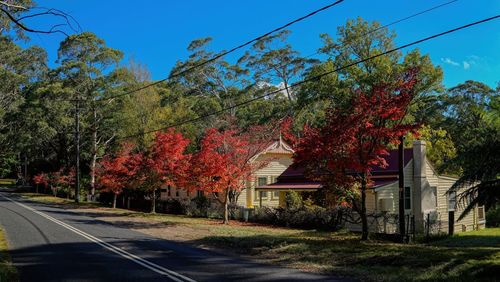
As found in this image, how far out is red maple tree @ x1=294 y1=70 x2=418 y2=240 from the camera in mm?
16391

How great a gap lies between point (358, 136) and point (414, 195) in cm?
1072

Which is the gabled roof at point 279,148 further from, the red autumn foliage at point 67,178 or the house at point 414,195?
the red autumn foliage at point 67,178

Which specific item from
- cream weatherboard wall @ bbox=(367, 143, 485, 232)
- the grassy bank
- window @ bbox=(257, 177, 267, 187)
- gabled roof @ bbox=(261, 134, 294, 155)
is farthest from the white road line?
gabled roof @ bbox=(261, 134, 294, 155)

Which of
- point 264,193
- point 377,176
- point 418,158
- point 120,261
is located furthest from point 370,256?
point 264,193

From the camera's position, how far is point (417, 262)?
12.0 meters

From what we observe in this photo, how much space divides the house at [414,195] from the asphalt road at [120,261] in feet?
36.8

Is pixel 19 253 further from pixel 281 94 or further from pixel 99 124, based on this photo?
pixel 281 94

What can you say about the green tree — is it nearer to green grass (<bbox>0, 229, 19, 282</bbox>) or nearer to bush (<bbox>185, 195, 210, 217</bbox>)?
bush (<bbox>185, 195, 210, 217</bbox>)

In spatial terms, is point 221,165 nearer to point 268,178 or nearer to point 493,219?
point 268,178

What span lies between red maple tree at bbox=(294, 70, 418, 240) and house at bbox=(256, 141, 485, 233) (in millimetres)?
6072

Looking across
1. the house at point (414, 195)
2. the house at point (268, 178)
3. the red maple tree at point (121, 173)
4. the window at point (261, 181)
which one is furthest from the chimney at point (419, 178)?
the red maple tree at point (121, 173)

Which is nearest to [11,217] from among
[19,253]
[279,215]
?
[19,253]

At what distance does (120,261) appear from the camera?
41.9ft

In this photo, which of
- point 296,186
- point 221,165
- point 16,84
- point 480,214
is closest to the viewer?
point 221,165
